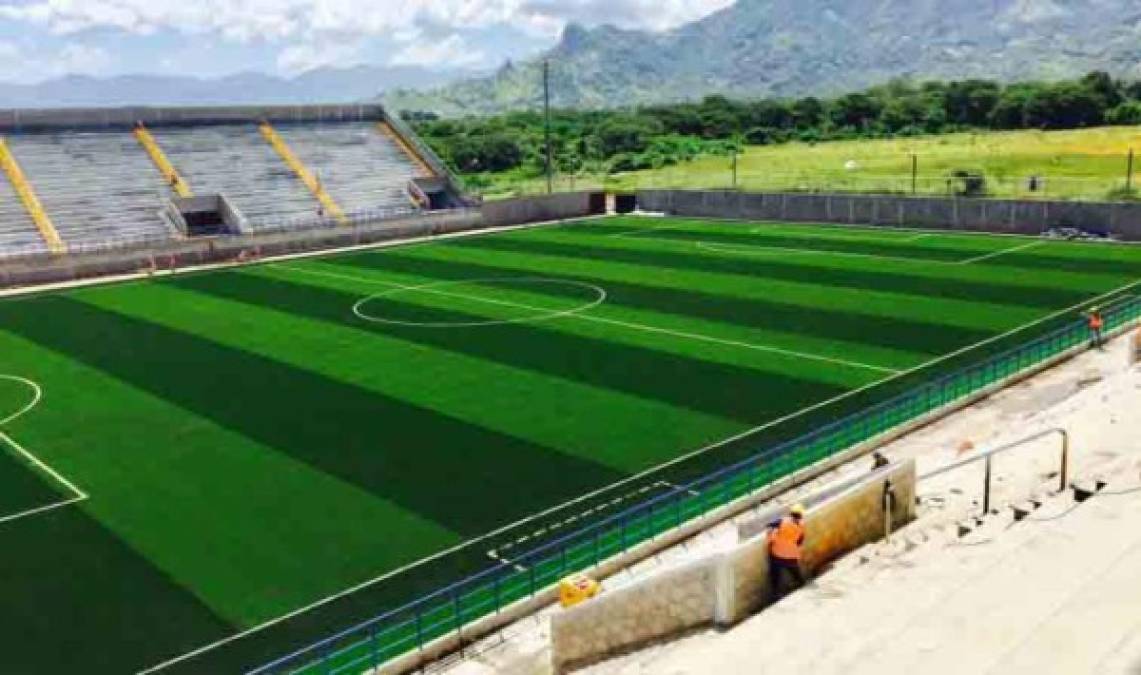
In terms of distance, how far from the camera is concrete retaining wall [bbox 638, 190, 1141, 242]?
178 ft

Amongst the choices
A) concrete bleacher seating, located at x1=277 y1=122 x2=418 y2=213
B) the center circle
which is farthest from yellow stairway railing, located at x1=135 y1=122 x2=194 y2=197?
the center circle

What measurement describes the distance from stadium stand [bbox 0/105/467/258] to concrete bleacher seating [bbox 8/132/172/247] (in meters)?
0.07

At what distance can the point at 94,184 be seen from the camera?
64.3 metres

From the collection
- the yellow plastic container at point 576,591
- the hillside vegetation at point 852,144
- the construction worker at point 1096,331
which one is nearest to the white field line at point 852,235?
the hillside vegetation at point 852,144

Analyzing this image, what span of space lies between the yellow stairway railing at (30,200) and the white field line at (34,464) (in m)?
26.8

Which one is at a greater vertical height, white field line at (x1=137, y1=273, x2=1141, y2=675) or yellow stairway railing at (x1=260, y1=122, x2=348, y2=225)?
yellow stairway railing at (x1=260, y1=122, x2=348, y2=225)

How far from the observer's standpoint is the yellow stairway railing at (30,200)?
57656 mm

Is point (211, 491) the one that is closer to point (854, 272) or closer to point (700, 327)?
point (700, 327)

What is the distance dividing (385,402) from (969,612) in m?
18.4

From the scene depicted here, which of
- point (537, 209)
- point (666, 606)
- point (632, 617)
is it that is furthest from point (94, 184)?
point (666, 606)

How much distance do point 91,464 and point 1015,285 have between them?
3389cm

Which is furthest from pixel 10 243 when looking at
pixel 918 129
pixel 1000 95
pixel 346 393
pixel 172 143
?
pixel 1000 95

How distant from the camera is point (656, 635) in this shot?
15.2m

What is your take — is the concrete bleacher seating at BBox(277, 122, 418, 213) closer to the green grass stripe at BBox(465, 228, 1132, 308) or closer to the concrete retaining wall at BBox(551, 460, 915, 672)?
the green grass stripe at BBox(465, 228, 1132, 308)
